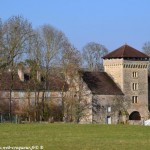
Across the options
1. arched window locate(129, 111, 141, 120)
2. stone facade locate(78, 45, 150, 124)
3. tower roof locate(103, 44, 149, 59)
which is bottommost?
arched window locate(129, 111, 141, 120)

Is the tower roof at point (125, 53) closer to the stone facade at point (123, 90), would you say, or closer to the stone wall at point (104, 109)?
the stone facade at point (123, 90)

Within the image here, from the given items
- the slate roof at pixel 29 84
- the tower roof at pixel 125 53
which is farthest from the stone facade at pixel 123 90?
the slate roof at pixel 29 84

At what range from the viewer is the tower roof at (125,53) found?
98.8 m

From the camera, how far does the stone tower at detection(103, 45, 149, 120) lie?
9662 cm

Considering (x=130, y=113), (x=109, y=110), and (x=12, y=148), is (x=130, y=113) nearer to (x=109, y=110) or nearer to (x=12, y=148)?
(x=109, y=110)

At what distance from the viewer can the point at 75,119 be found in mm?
86250

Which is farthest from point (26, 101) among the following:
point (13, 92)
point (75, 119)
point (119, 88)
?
point (119, 88)

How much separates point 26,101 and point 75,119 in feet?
30.3

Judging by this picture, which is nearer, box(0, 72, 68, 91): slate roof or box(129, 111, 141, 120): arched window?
box(0, 72, 68, 91): slate roof

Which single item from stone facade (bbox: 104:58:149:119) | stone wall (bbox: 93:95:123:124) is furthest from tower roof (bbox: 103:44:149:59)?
stone wall (bbox: 93:95:123:124)

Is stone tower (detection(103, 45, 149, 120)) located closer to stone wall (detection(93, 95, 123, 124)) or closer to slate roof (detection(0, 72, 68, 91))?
stone wall (detection(93, 95, 123, 124))

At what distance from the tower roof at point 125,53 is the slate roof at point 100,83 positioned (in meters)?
3.58

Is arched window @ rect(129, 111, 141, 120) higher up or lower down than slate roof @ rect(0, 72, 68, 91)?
lower down

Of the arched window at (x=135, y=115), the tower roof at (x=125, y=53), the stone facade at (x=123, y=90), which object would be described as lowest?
the arched window at (x=135, y=115)
